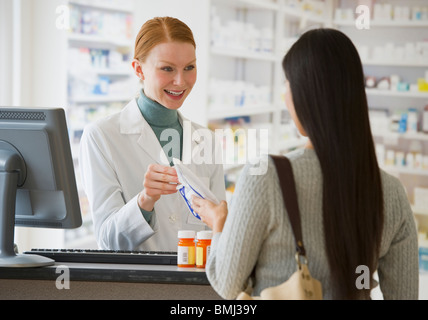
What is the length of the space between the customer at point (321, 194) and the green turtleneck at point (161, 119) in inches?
41.1

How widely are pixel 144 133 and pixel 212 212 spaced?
2.76 feet

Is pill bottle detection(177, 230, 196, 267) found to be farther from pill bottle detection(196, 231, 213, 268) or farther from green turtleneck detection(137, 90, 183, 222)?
green turtleneck detection(137, 90, 183, 222)

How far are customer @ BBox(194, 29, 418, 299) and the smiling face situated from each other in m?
1.00

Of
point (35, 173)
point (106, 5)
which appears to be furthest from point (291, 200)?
point (106, 5)

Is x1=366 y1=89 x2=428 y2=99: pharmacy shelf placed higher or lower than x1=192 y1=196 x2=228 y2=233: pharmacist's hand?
higher

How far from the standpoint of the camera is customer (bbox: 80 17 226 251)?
2.12 m


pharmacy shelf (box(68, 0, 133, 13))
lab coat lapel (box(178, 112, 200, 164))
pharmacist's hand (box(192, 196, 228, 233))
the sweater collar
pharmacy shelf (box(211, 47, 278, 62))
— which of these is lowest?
pharmacist's hand (box(192, 196, 228, 233))

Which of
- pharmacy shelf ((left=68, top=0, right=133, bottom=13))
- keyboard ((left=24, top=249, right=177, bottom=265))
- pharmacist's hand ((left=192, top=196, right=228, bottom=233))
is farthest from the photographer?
pharmacy shelf ((left=68, top=0, right=133, bottom=13))

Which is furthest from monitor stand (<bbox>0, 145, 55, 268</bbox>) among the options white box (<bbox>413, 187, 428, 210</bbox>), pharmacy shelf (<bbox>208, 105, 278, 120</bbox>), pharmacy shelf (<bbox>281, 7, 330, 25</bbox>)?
pharmacy shelf (<bbox>281, 7, 330, 25</bbox>)

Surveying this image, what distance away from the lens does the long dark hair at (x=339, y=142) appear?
126cm

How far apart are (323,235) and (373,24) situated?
513cm

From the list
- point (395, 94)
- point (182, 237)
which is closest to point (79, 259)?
point (182, 237)

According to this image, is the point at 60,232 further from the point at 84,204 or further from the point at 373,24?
the point at 373,24

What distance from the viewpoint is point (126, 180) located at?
7.27ft
